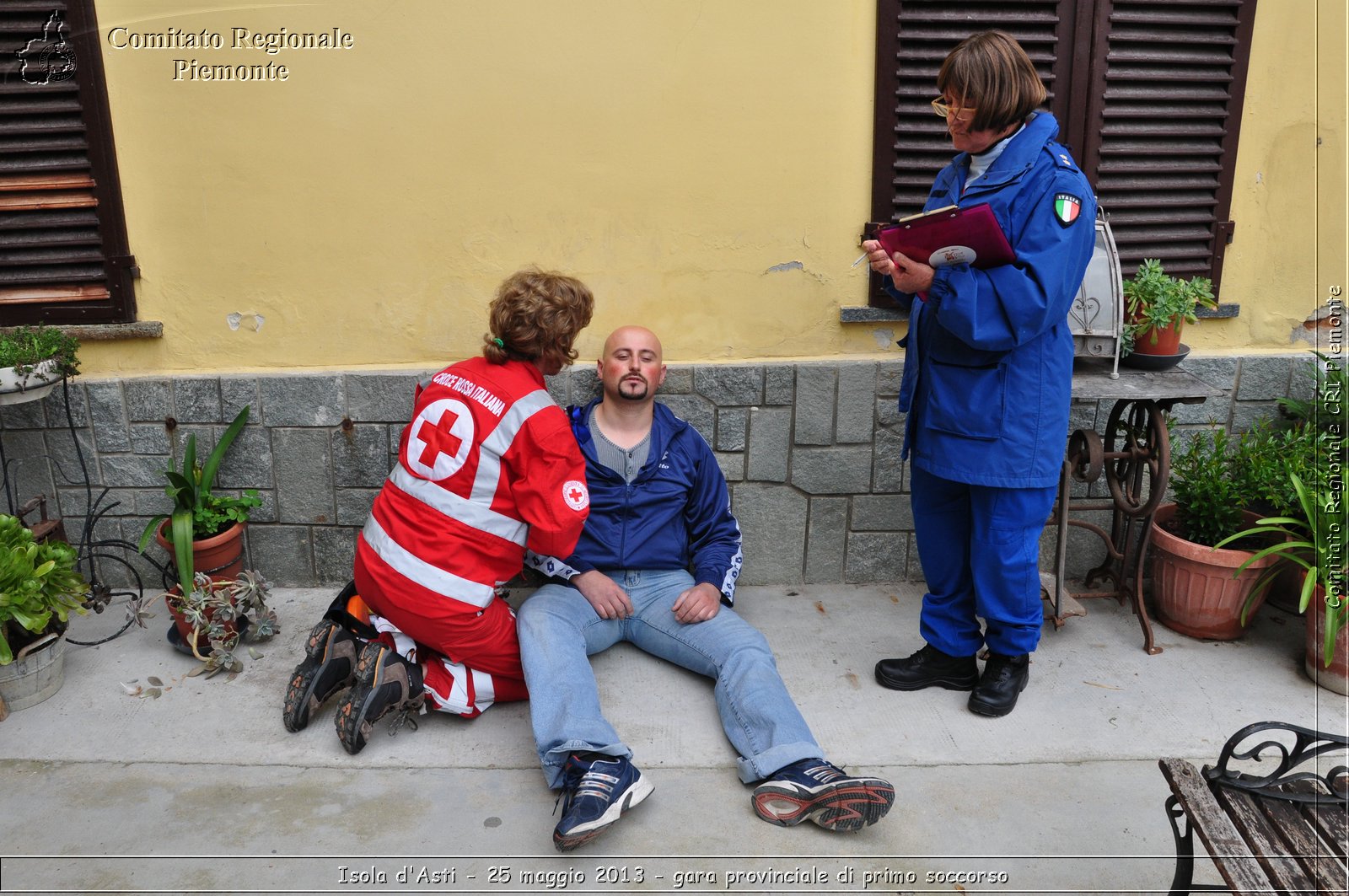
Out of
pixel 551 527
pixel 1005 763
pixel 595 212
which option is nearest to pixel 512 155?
pixel 595 212

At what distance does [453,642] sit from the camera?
299 cm

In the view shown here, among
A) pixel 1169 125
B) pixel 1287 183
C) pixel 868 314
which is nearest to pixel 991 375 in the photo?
pixel 868 314

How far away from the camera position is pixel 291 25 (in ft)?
11.4

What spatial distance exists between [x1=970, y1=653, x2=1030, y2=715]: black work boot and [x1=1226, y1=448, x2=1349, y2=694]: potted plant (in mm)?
896

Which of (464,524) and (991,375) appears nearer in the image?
(991,375)

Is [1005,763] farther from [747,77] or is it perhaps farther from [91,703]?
[91,703]

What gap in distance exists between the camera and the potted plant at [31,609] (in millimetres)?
3006

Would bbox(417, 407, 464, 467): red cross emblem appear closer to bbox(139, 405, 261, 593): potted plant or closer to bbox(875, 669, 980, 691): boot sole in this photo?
bbox(139, 405, 261, 593): potted plant

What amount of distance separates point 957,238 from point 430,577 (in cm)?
178

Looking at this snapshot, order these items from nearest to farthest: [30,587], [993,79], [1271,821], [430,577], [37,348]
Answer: [1271,821], [993,79], [430,577], [30,587], [37,348]

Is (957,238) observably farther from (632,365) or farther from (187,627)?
(187,627)

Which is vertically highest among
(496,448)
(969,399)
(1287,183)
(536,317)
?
(1287,183)

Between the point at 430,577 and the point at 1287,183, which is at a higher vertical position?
the point at 1287,183

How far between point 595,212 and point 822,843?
229 centimetres
